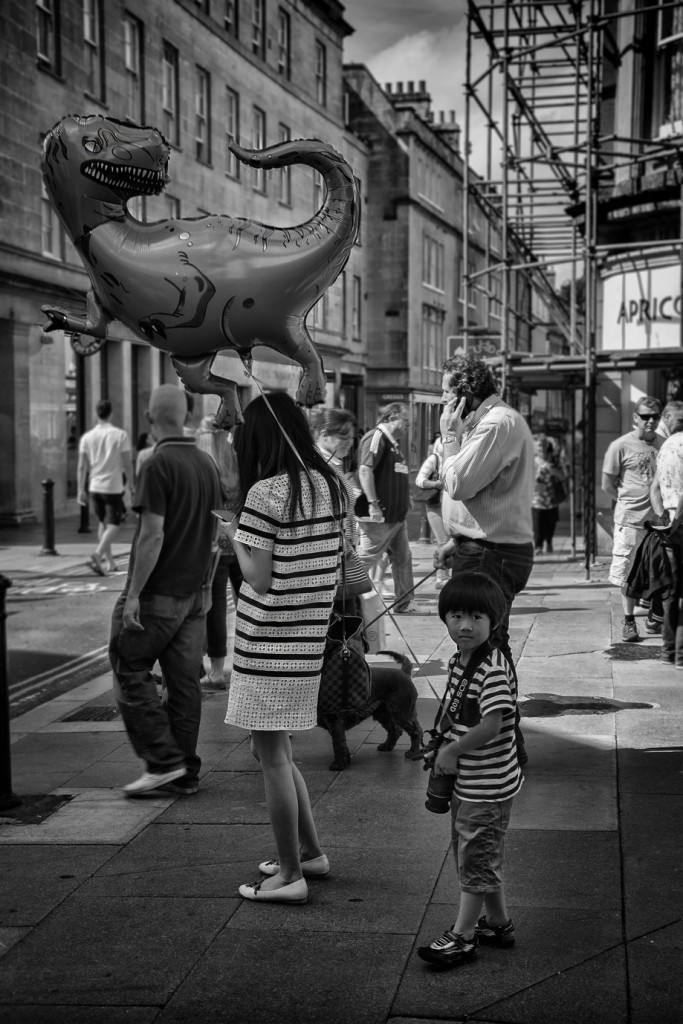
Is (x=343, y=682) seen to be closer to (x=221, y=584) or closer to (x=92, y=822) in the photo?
(x=92, y=822)

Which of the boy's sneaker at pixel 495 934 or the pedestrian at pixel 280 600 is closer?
the boy's sneaker at pixel 495 934

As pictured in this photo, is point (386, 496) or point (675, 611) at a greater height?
point (386, 496)

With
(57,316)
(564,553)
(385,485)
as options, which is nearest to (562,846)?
(57,316)

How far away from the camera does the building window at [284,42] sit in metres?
35.1

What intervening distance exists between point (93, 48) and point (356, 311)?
20731 mm

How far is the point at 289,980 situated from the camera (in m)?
3.82

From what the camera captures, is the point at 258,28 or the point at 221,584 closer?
the point at 221,584

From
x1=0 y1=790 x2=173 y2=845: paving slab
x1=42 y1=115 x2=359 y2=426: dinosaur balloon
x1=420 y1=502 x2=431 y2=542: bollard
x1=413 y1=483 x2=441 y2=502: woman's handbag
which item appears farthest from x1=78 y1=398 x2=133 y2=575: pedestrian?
x1=42 y1=115 x2=359 y2=426: dinosaur balloon

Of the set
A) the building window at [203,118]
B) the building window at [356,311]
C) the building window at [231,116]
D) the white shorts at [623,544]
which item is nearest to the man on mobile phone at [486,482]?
the white shorts at [623,544]

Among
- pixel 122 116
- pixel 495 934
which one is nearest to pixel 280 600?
pixel 495 934

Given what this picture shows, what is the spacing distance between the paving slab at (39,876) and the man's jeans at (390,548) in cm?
612

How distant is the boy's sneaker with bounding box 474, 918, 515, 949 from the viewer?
4.00m

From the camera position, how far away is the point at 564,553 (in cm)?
1639

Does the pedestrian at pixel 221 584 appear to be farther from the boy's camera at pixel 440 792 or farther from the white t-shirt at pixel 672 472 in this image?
the boy's camera at pixel 440 792
